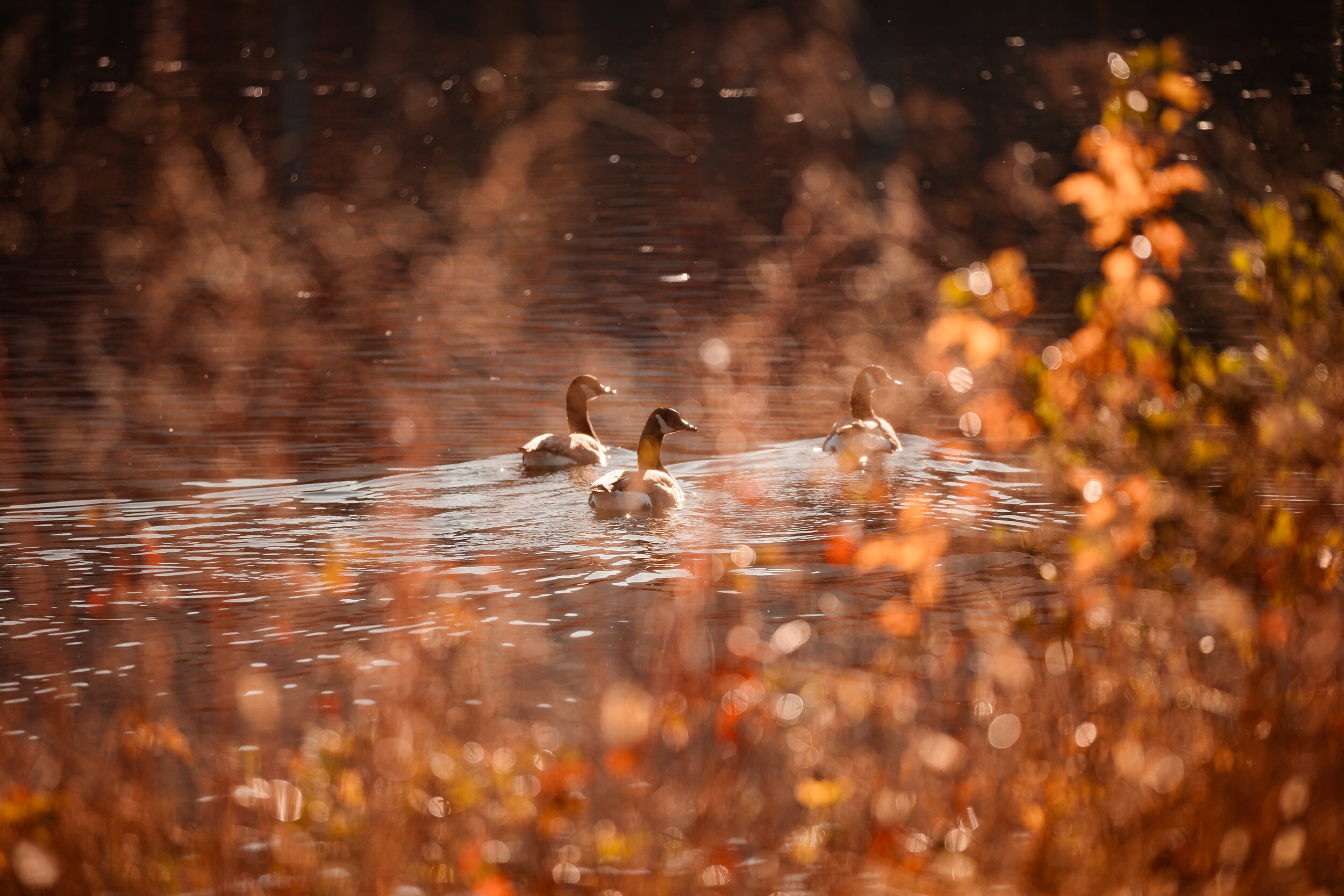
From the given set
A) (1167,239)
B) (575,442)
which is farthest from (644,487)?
(1167,239)

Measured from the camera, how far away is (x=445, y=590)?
11.7 metres

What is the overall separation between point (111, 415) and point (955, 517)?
9815 mm

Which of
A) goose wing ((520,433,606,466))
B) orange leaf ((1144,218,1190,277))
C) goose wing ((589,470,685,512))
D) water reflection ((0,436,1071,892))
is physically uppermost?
orange leaf ((1144,218,1190,277))

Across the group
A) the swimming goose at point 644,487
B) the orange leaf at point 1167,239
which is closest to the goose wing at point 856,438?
the swimming goose at point 644,487

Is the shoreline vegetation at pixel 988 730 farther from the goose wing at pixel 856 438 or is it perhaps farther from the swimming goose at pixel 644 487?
the goose wing at pixel 856 438

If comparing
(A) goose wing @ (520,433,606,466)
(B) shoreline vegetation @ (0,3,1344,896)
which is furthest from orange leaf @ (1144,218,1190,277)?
(A) goose wing @ (520,433,606,466)

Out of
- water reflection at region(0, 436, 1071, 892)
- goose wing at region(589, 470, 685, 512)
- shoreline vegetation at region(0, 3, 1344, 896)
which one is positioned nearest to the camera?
shoreline vegetation at region(0, 3, 1344, 896)

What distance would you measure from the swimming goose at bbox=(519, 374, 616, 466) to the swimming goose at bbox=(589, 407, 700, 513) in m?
1.26

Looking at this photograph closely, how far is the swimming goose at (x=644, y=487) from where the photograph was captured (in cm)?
1380

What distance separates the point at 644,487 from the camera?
13.8m

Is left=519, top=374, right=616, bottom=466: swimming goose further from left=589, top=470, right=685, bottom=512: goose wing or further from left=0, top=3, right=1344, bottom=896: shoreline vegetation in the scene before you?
left=0, top=3, right=1344, bottom=896: shoreline vegetation

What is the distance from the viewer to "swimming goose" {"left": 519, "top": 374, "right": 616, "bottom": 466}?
52.2ft

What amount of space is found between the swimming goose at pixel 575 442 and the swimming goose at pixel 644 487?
4.14 ft

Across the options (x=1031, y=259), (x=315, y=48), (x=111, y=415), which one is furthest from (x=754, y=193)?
(x=315, y=48)
